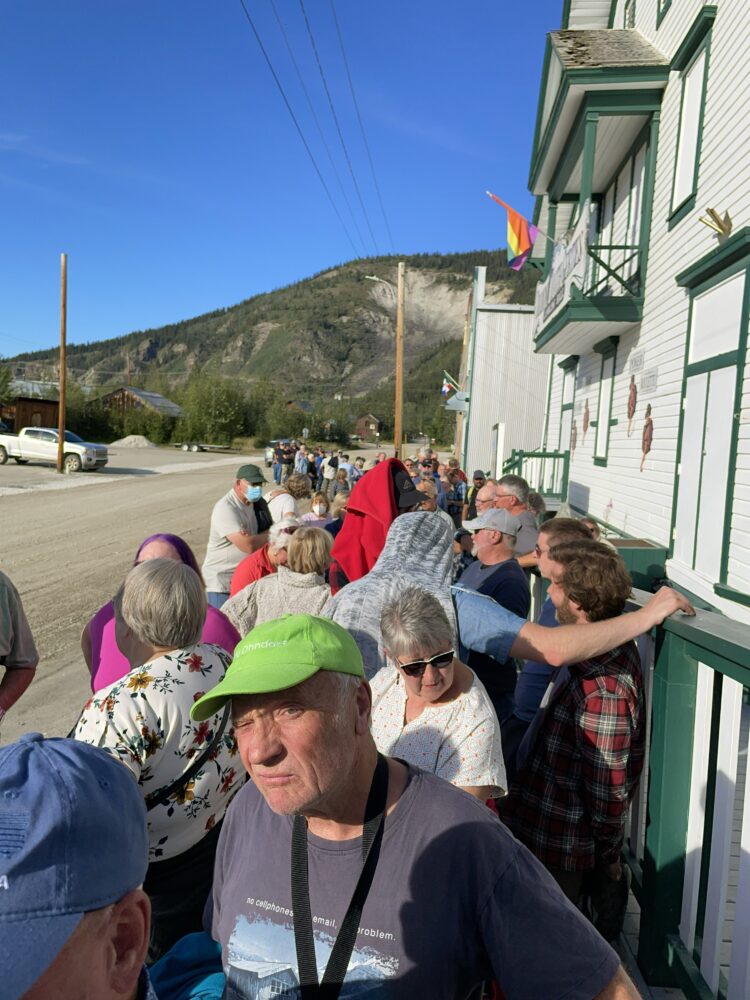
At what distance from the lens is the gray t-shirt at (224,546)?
596cm

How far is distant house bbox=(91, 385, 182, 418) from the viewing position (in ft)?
218

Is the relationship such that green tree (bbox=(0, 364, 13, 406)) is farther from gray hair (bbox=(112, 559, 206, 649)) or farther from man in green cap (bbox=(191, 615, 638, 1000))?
man in green cap (bbox=(191, 615, 638, 1000))

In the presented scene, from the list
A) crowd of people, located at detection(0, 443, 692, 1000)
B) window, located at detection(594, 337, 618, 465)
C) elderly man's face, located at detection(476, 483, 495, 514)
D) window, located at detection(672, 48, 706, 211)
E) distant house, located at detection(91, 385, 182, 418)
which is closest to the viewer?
crowd of people, located at detection(0, 443, 692, 1000)

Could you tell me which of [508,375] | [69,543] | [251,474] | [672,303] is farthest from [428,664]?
[508,375]

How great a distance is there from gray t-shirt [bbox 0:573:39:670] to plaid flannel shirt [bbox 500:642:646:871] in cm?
232

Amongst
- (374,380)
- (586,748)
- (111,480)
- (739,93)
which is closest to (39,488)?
(111,480)

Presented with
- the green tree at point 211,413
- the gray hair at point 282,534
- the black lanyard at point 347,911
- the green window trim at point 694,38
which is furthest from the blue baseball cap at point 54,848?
the green tree at point 211,413

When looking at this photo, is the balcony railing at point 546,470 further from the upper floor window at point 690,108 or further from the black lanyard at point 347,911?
the black lanyard at point 347,911

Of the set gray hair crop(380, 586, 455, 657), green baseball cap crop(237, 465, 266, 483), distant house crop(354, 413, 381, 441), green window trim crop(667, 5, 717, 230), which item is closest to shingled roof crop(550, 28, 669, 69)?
green window trim crop(667, 5, 717, 230)

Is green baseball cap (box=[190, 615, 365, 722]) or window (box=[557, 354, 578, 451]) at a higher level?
window (box=[557, 354, 578, 451])

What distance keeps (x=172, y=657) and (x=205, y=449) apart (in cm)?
6427

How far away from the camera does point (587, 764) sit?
261 centimetres

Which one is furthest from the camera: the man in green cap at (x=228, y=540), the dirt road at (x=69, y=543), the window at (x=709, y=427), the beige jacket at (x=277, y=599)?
the window at (x=709, y=427)

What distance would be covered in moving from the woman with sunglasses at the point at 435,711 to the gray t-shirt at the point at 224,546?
3.73 metres
